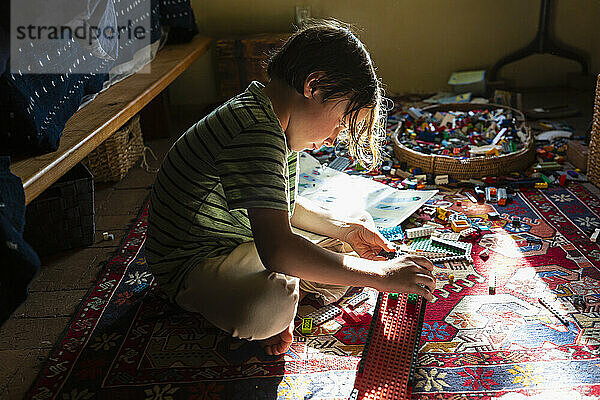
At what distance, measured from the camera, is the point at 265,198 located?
1032 millimetres

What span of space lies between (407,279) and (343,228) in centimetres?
36

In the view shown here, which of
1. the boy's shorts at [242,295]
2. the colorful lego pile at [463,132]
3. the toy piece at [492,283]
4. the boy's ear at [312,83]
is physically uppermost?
the boy's ear at [312,83]

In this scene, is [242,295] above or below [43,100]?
below

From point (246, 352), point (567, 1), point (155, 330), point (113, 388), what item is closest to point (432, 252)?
point (246, 352)

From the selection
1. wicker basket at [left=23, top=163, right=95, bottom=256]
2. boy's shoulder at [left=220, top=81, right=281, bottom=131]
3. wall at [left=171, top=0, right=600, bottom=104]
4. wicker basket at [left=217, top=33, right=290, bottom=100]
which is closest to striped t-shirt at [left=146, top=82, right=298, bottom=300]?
boy's shoulder at [left=220, top=81, right=281, bottom=131]

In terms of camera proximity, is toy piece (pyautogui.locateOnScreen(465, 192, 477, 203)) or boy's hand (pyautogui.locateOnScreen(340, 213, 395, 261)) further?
→ toy piece (pyautogui.locateOnScreen(465, 192, 477, 203))

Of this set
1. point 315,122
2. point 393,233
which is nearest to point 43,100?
point 315,122

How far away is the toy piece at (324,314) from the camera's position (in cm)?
137

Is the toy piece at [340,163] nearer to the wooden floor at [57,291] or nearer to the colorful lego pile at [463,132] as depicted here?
the colorful lego pile at [463,132]

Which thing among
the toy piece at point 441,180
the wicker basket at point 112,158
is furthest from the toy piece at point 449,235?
the wicker basket at point 112,158

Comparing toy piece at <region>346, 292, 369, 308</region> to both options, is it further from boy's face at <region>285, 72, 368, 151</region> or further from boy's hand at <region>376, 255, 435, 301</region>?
boy's face at <region>285, 72, 368, 151</region>

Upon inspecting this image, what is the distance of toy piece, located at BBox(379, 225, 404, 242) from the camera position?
170 centimetres

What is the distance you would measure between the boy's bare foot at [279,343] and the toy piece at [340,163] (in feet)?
3.64

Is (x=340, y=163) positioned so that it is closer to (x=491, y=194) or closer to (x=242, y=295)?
(x=491, y=194)
